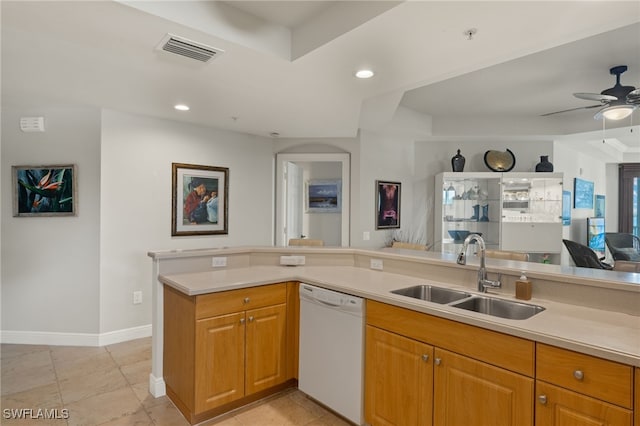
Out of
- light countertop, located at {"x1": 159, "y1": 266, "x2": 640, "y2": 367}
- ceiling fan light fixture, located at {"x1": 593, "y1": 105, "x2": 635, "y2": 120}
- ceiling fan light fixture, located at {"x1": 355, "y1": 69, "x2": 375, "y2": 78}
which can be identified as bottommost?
light countertop, located at {"x1": 159, "y1": 266, "x2": 640, "y2": 367}

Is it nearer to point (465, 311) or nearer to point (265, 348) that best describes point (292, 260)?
point (265, 348)

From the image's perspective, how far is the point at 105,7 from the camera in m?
1.65

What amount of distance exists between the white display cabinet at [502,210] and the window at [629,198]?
13.4 feet

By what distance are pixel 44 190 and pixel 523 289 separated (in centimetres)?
439

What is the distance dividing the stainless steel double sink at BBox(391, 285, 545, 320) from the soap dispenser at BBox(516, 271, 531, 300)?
0.06 m

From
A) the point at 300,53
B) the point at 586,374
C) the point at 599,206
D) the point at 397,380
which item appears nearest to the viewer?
the point at 586,374

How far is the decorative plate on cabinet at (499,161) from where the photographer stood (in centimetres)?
511

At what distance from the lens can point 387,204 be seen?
16.2 feet

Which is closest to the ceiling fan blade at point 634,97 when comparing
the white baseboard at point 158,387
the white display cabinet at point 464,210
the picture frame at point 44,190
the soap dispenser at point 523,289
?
the white display cabinet at point 464,210

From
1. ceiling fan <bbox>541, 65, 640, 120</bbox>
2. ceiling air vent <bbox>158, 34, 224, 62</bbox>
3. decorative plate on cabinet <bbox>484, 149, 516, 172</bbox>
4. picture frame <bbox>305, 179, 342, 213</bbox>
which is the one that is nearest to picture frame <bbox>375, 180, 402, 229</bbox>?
picture frame <bbox>305, 179, 342, 213</bbox>

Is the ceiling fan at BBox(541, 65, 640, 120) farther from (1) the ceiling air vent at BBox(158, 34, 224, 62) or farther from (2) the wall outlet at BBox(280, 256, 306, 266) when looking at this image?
(1) the ceiling air vent at BBox(158, 34, 224, 62)

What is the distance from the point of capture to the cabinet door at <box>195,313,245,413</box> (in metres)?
2.16

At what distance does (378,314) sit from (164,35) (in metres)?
2.00

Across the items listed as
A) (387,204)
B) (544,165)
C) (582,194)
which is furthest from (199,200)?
(582,194)
